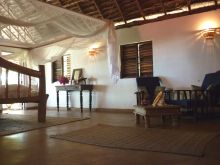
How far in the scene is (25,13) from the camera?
455cm

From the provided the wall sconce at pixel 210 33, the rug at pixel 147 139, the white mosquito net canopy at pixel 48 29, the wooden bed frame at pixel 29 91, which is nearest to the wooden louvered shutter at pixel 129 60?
the white mosquito net canopy at pixel 48 29

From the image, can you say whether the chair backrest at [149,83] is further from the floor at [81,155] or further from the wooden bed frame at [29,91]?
the floor at [81,155]

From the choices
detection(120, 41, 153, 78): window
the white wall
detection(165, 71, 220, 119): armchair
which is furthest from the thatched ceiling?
detection(165, 71, 220, 119): armchair

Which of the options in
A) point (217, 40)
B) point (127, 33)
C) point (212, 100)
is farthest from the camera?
point (127, 33)

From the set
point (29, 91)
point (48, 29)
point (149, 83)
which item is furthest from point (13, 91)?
point (149, 83)

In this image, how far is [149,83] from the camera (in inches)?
247

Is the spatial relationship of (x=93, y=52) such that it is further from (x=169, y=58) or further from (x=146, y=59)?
(x=169, y=58)

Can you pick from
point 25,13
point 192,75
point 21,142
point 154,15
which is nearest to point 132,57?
point 154,15

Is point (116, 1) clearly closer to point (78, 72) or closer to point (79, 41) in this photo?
point (79, 41)

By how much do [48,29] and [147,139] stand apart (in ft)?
11.7

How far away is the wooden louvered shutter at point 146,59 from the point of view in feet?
22.5

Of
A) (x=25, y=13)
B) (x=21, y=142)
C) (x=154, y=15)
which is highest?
(x=154, y=15)

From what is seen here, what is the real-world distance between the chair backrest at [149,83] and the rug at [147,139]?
2253 mm

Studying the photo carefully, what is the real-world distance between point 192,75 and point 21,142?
4119mm
